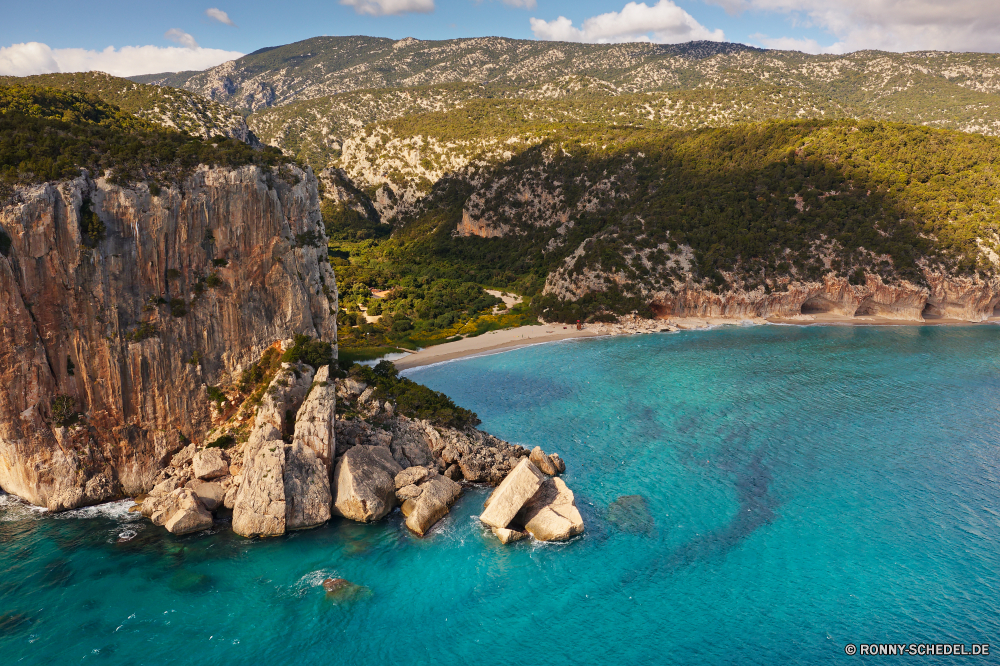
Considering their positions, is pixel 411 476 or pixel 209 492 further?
pixel 411 476

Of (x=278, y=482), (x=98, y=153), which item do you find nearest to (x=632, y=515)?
(x=278, y=482)

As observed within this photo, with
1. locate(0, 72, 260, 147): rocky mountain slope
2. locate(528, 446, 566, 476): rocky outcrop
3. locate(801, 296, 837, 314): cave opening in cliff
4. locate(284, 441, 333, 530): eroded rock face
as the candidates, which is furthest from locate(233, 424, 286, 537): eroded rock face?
locate(0, 72, 260, 147): rocky mountain slope

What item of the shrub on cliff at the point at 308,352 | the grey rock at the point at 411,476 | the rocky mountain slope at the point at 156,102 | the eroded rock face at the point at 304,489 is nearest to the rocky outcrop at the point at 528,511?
the grey rock at the point at 411,476

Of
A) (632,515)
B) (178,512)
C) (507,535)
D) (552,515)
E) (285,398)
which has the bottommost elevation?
(632,515)

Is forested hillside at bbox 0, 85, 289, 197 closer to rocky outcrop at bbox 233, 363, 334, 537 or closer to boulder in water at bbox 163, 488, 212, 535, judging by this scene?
rocky outcrop at bbox 233, 363, 334, 537

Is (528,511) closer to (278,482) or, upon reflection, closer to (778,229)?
(278,482)

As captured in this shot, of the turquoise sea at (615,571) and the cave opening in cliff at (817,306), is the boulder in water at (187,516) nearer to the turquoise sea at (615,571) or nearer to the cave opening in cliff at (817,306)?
the turquoise sea at (615,571)
